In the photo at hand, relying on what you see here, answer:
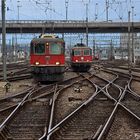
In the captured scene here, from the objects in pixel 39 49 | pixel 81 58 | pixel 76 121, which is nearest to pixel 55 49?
pixel 39 49

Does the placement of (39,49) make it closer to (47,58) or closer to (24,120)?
(47,58)

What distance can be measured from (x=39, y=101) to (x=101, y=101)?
234cm

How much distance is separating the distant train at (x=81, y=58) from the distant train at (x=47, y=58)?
18745mm

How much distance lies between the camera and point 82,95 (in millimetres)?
21234

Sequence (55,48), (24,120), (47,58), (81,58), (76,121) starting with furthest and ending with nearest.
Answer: (81,58) → (55,48) → (47,58) → (24,120) → (76,121)

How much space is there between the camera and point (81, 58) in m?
47.9

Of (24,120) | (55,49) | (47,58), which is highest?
(55,49)

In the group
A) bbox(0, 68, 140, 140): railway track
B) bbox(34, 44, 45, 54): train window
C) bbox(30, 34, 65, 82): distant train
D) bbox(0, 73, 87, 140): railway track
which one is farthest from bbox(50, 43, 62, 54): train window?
bbox(0, 68, 140, 140): railway track

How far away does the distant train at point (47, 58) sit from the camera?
93.6 ft

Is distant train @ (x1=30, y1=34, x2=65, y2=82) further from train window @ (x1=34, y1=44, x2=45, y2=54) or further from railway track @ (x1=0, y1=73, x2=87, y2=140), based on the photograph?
railway track @ (x1=0, y1=73, x2=87, y2=140)

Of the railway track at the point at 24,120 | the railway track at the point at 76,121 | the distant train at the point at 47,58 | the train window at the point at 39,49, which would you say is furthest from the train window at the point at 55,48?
the railway track at the point at 76,121

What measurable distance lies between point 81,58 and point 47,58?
19.3m

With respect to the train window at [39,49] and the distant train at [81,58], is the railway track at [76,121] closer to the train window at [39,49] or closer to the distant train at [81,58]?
the train window at [39,49]

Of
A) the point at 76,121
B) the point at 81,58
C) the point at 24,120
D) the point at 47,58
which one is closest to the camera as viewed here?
the point at 76,121
